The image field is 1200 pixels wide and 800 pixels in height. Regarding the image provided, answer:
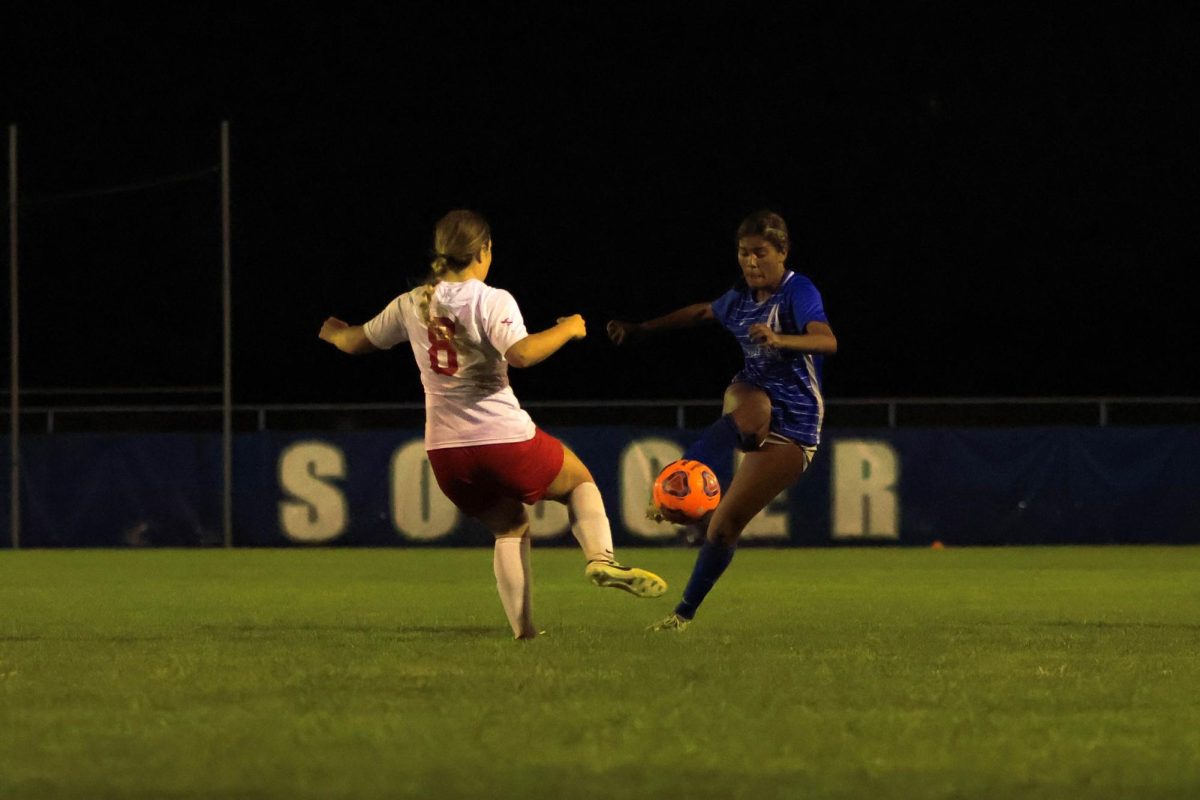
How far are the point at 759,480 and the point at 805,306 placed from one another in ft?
2.69

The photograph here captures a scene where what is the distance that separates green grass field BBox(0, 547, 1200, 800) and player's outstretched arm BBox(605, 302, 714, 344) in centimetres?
140

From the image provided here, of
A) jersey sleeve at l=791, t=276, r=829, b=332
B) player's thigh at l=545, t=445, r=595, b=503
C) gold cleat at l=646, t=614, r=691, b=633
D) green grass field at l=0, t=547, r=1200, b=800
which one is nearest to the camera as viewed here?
green grass field at l=0, t=547, r=1200, b=800

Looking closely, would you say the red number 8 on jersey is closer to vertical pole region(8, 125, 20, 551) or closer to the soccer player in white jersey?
the soccer player in white jersey

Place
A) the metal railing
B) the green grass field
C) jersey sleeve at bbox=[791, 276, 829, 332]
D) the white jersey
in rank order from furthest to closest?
the metal railing, jersey sleeve at bbox=[791, 276, 829, 332], the white jersey, the green grass field

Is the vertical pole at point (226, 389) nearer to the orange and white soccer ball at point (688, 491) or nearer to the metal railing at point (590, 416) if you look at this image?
the metal railing at point (590, 416)

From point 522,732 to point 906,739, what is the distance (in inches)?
45.3

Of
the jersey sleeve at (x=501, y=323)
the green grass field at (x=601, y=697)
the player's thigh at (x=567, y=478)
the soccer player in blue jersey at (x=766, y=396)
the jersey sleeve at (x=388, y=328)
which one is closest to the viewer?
the green grass field at (x=601, y=697)

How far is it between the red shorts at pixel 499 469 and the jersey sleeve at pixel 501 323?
1.41 feet

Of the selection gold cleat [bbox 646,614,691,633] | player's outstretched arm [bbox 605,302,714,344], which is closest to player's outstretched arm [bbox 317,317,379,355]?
player's outstretched arm [bbox 605,302,714,344]

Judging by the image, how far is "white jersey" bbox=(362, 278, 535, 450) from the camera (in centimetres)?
897

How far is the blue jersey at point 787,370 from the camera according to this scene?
9906mm

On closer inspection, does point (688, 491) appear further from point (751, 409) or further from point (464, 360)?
point (464, 360)

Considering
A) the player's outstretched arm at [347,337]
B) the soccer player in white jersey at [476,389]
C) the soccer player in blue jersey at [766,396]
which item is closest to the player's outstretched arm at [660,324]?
the soccer player in blue jersey at [766,396]

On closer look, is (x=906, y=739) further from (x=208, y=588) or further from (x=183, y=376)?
(x=183, y=376)
